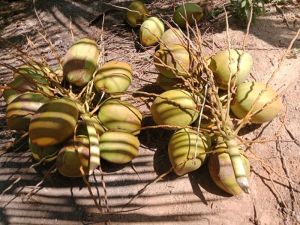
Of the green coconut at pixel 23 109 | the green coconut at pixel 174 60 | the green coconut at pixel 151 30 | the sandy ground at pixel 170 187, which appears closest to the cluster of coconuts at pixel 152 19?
the green coconut at pixel 151 30

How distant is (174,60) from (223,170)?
537mm

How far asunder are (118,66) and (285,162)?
823 millimetres

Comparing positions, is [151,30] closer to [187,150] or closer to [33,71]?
[33,71]

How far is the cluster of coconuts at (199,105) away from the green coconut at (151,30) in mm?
433

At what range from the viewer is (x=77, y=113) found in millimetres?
1702

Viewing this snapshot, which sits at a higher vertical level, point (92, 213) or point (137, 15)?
point (137, 15)

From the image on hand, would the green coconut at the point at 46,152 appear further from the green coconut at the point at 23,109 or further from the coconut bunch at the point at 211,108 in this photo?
the coconut bunch at the point at 211,108

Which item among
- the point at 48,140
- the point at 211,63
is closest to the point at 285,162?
the point at 211,63

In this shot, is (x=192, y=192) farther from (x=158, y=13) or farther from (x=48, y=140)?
(x=158, y=13)

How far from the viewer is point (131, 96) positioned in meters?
2.00

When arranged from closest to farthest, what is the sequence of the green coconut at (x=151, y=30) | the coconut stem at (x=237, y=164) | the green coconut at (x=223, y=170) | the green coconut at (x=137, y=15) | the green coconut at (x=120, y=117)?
the coconut stem at (x=237, y=164) → the green coconut at (x=223, y=170) → the green coconut at (x=120, y=117) → the green coconut at (x=151, y=30) → the green coconut at (x=137, y=15)

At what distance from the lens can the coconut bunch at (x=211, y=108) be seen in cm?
153

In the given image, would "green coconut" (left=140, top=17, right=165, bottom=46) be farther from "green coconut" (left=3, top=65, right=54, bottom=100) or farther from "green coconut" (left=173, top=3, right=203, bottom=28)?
"green coconut" (left=3, top=65, right=54, bottom=100)

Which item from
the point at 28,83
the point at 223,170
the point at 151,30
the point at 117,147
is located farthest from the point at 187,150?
the point at 151,30
